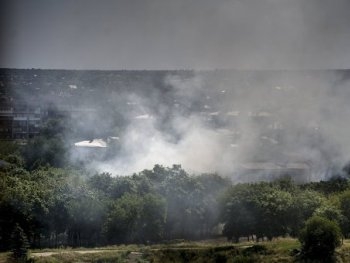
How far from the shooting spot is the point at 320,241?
53.3ft

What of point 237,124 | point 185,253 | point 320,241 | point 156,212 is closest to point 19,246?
point 156,212

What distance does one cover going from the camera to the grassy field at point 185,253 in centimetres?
1675


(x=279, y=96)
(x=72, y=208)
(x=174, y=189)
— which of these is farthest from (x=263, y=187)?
(x=279, y=96)

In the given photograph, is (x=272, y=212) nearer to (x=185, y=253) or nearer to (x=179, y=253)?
(x=185, y=253)

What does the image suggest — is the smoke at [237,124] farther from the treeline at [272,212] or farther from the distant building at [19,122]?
the treeline at [272,212]

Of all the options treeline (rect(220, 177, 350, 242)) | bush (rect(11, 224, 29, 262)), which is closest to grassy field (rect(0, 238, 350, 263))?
bush (rect(11, 224, 29, 262))

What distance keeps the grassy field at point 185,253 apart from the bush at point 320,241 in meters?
0.39

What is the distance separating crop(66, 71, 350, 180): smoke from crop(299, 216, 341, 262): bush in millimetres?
11926

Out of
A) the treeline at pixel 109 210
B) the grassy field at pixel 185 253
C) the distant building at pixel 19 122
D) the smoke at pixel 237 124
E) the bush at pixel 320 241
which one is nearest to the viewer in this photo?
the bush at pixel 320 241

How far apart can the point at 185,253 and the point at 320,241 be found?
13.6 feet

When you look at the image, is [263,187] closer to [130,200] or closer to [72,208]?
[130,200]

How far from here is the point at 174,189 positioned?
837 inches

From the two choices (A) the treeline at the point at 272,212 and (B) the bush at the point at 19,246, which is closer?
(B) the bush at the point at 19,246

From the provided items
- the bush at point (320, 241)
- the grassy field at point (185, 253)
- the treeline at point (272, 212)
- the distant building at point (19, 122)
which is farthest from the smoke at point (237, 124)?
the bush at point (320, 241)
